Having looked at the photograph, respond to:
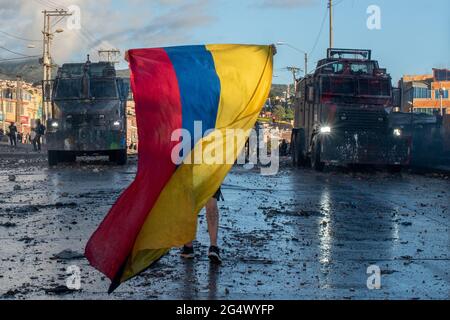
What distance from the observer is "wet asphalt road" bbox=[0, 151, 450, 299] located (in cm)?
687

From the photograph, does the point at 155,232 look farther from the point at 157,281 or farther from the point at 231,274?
the point at 231,274

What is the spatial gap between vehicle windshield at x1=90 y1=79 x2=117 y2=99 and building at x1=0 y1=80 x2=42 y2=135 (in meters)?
85.7

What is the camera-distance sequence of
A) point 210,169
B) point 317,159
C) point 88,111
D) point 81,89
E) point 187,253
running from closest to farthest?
point 210,169 < point 187,253 < point 317,159 < point 88,111 < point 81,89

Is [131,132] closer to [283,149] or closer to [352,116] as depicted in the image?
[283,149]

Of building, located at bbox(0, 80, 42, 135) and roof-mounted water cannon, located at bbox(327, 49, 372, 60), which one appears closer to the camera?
roof-mounted water cannon, located at bbox(327, 49, 372, 60)

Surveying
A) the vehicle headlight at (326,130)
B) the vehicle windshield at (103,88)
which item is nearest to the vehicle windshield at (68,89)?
the vehicle windshield at (103,88)

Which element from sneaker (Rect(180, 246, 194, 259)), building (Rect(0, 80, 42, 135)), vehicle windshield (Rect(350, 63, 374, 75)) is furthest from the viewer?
building (Rect(0, 80, 42, 135))

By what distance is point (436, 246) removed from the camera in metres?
9.59

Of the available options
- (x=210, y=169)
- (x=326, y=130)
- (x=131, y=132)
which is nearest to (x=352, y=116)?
(x=326, y=130)

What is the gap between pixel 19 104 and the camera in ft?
367

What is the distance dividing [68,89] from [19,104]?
87.8 metres

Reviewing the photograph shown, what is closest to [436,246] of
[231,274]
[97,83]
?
[231,274]

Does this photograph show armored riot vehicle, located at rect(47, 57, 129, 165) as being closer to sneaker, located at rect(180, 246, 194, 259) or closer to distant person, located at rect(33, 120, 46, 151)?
sneaker, located at rect(180, 246, 194, 259)

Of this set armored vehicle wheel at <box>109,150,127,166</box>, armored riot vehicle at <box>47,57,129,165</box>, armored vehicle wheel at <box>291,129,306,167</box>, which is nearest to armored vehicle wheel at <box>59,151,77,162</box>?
armored riot vehicle at <box>47,57,129,165</box>
